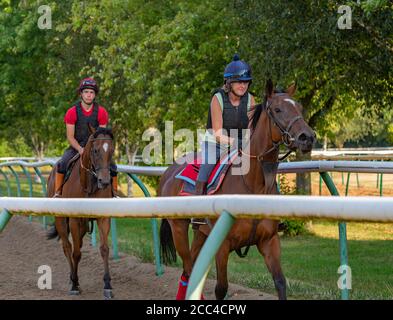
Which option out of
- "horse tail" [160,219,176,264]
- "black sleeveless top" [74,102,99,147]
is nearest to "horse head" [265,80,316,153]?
"horse tail" [160,219,176,264]

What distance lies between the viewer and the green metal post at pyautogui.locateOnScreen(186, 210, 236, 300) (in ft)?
10.7

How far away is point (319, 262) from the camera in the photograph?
12258 millimetres

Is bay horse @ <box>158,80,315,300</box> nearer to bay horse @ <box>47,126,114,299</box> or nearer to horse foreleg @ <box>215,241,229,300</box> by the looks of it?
horse foreleg @ <box>215,241,229,300</box>

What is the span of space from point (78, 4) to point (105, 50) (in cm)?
214

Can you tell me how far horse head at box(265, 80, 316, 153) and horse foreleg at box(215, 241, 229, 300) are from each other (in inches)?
35.3

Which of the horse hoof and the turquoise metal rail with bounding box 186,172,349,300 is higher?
the turquoise metal rail with bounding box 186,172,349,300

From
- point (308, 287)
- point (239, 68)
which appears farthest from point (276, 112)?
point (308, 287)

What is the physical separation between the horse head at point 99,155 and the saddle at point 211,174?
1916mm

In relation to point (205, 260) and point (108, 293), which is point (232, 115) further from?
point (205, 260)

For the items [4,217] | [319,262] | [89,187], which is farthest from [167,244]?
[4,217]

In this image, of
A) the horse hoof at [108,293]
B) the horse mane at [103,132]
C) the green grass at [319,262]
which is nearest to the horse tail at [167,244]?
the horse hoof at [108,293]


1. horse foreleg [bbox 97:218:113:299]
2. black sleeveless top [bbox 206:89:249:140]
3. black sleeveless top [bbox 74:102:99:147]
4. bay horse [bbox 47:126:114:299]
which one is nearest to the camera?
black sleeveless top [bbox 206:89:249:140]
